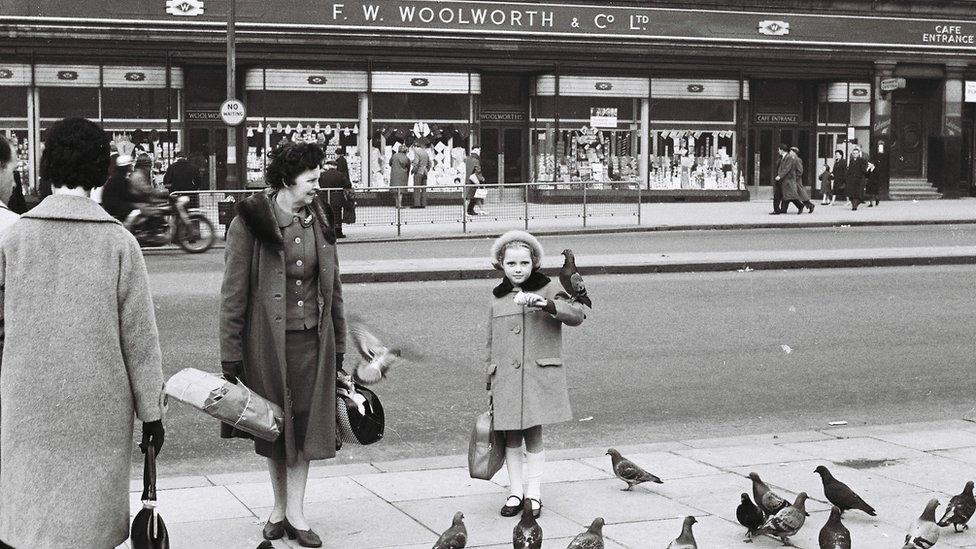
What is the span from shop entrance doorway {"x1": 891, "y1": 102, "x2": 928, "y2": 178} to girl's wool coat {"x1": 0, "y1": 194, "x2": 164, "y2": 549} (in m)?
36.9

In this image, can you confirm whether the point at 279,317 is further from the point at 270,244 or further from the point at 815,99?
→ the point at 815,99

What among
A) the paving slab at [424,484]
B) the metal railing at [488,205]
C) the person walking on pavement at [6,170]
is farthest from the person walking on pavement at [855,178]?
the person walking on pavement at [6,170]

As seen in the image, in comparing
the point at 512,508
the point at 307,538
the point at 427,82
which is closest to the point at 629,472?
the point at 512,508

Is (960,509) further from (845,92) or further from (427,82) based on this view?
(845,92)

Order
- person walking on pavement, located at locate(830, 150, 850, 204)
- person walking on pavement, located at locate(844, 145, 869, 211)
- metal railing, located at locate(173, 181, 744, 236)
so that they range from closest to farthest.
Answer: metal railing, located at locate(173, 181, 744, 236) < person walking on pavement, located at locate(844, 145, 869, 211) < person walking on pavement, located at locate(830, 150, 850, 204)

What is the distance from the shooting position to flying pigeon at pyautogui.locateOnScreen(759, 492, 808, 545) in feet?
18.7

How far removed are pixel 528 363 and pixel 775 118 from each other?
1266 inches

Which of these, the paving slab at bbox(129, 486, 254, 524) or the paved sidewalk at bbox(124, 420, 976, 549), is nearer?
the paved sidewalk at bbox(124, 420, 976, 549)

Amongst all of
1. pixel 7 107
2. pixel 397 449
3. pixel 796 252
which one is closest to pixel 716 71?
pixel 796 252

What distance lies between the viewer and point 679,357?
37.9ft

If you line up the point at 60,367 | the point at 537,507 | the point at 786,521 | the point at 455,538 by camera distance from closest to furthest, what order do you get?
the point at 60,367 → the point at 455,538 → the point at 786,521 → the point at 537,507

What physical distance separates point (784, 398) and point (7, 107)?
25393 millimetres

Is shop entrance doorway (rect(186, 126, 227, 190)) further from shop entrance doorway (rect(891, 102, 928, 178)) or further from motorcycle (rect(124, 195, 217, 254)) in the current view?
shop entrance doorway (rect(891, 102, 928, 178))

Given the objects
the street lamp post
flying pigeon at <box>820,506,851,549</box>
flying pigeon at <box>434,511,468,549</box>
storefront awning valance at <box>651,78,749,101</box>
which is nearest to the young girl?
flying pigeon at <box>434,511,468,549</box>
